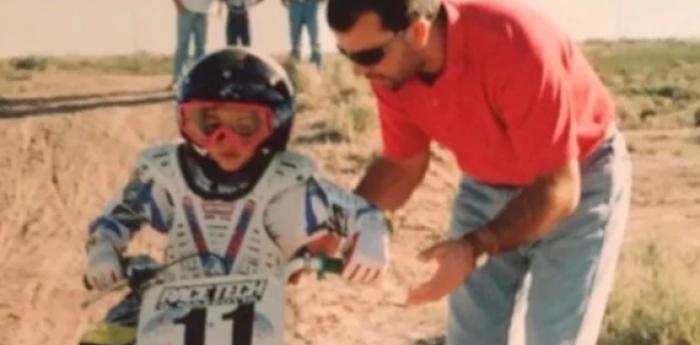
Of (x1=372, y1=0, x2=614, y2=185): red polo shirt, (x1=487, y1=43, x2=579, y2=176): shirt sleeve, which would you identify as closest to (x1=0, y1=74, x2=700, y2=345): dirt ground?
(x1=372, y1=0, x2=614, y2=185): red polo shirt

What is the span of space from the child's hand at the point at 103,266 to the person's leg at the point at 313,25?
1348 centimetres

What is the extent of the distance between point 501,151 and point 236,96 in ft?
3.28

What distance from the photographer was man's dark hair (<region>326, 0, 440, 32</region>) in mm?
5348

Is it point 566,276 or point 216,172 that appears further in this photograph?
point 566,276

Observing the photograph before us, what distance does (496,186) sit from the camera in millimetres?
6086

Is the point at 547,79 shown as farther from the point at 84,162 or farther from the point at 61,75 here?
the point at 61,75

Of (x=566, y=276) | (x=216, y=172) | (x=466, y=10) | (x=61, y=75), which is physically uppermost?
(x=466, y=10)

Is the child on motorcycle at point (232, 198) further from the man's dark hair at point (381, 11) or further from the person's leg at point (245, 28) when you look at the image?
the person's leg at point (245, 28)

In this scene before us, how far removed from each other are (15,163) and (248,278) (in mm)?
10932

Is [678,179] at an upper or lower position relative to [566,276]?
lower

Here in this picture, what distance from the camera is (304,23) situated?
1933 centimetres

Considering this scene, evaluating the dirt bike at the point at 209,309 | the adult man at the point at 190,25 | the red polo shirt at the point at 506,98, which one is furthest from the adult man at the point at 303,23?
the dirt bike at the point at 209,309

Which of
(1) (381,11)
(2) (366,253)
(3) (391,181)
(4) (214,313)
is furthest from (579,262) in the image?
(4) (214,313)

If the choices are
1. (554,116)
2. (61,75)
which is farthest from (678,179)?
(554,116)
